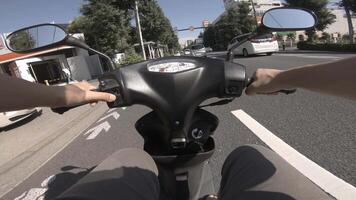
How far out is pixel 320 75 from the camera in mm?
1096

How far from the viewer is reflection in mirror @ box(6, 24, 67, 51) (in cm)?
212

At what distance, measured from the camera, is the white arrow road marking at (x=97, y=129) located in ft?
22.1

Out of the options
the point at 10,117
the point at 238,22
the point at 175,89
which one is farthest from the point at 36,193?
the point at 238,22

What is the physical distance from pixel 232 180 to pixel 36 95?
2.91 ft

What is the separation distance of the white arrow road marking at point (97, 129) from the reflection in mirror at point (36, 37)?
170 inches

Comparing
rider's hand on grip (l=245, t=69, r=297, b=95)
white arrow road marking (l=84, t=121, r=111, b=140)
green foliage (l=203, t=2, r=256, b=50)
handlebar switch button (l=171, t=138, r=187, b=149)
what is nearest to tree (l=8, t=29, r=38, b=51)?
handlebar switch button (l=171, t=138, r=187, b=149)

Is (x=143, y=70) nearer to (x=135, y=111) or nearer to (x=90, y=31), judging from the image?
(x=135, y=111)

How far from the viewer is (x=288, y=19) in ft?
6.79

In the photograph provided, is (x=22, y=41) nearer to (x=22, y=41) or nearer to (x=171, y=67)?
(x=22, y=41)

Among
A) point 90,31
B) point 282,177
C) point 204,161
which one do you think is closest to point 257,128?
point 204,161

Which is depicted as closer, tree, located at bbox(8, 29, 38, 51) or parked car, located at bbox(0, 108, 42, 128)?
tree, located at bbox(8, 29, 38, 51)

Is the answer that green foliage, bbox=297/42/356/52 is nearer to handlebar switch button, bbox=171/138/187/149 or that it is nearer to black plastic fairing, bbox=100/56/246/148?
black plastic fairing, bbox=100/56/246/148

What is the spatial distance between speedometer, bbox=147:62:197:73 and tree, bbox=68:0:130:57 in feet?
92.3

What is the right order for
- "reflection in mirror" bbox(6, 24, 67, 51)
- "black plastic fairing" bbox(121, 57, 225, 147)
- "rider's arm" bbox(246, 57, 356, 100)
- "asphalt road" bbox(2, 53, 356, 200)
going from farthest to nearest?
"asphalt road" bbox(2, 53, 356, 200) < "reflection in mirror" bbox(6, 24, 67, 51) < "black plastic fairing" bbox(121, 57, 225, 147) < "rider's arm" bbox(246, 57, 356, 100)
